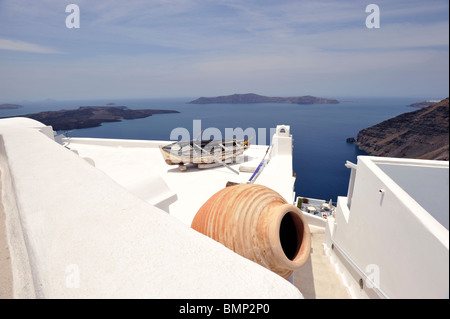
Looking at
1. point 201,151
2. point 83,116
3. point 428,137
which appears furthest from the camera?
point 83,116

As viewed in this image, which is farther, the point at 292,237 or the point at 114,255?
the point at 292,237

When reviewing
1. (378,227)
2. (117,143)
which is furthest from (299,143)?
(378,227)

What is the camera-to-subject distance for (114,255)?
114 cm

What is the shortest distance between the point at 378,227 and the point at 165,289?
10.4 feet

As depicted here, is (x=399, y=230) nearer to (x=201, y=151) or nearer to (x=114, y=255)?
(x=114, y=255)

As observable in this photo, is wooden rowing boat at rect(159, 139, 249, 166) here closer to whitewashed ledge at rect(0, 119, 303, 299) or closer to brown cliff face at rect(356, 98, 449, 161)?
brown cliff face at rect(356, 98, 449, 161)

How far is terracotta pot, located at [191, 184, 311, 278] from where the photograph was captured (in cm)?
223

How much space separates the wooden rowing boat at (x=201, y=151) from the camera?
785 cm

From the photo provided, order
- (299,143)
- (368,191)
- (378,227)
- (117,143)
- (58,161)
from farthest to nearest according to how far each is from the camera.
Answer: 1. (299,143)
2. (117,143)
3. (368,191)
4. (378,227)
5. (58,161)

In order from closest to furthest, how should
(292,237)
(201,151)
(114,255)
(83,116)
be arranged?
(114,255)
(292,237)
(201,151)
(83,116)

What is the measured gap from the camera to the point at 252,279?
3.18 ft

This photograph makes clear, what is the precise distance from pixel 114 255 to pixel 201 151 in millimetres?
6986

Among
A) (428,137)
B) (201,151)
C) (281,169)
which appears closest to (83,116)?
(201,151)
